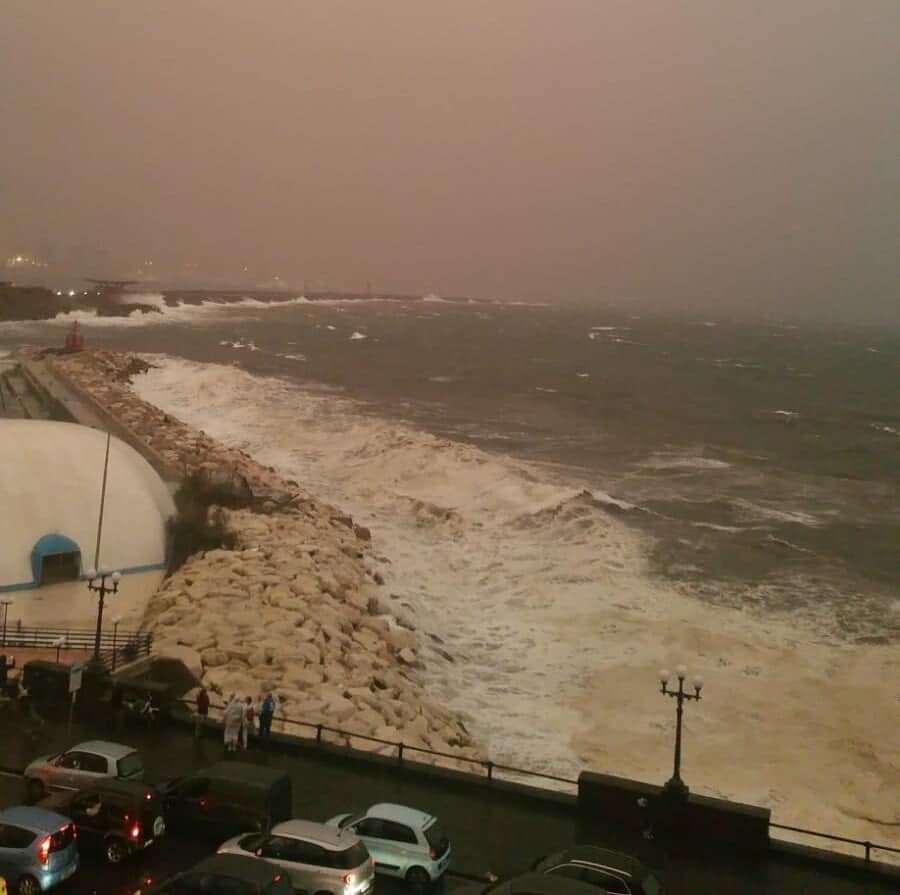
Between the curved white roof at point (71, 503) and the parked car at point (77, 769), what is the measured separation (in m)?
8.24

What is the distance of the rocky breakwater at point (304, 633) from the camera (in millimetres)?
14977

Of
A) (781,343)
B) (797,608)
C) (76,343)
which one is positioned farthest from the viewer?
(781,343)

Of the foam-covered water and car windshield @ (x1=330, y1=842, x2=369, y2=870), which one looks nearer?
car windshield @ (x1=330, y1=842, x2=369, y2=870)

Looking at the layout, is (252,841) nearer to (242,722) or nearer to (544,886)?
(544,886)

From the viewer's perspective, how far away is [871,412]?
74.9 m

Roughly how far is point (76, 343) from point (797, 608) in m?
52.6

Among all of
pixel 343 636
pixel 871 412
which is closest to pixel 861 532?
pixel 343 636

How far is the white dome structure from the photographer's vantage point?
1808cm

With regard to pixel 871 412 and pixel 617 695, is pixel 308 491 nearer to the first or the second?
pixel 617 695

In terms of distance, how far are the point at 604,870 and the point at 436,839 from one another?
5.36 feet

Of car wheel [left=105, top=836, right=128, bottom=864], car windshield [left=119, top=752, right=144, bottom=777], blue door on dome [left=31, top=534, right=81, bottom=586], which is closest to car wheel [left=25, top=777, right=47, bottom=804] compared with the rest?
car windshield [left=119, top=752, right=144, bottom=777]

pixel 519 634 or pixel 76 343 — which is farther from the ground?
pixel 76 343

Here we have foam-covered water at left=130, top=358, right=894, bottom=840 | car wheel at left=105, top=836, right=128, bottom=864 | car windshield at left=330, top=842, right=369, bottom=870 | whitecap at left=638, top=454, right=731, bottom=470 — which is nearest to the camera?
car windshield at left=330, top=842, right=369, bottom=870

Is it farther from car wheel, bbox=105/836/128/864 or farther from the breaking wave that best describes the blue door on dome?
the breaking wave
